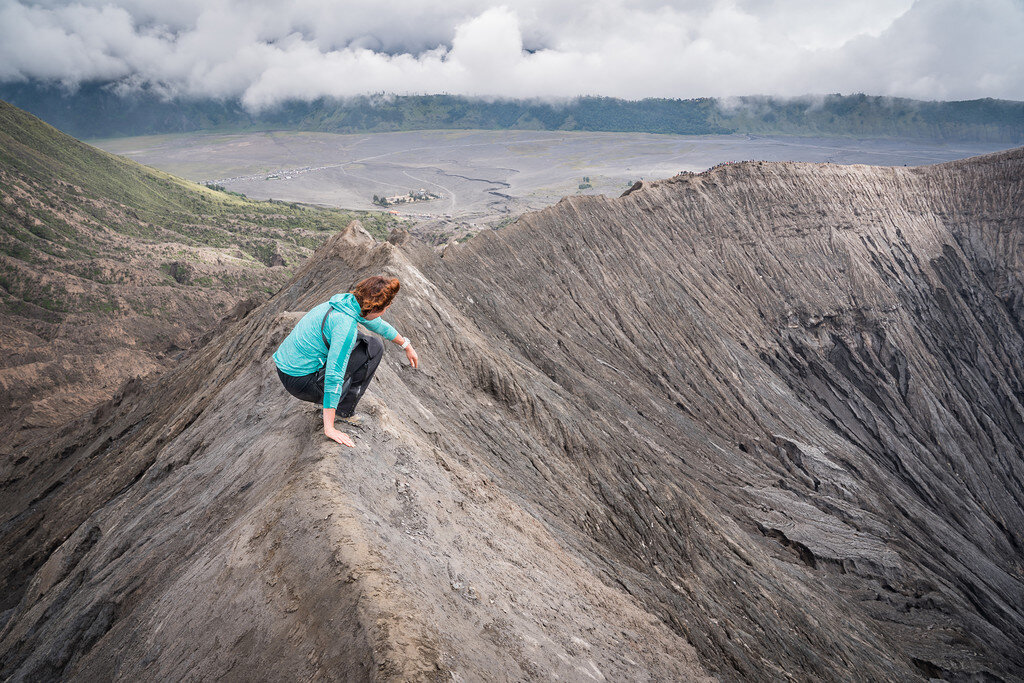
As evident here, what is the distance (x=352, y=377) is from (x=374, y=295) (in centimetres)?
133

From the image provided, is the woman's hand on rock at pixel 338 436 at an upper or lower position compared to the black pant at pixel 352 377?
lower

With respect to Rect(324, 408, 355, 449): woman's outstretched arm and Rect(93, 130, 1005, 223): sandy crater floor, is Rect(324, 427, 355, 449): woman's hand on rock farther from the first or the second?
Rect(93, 130, 1005, 223): sandy crater floor

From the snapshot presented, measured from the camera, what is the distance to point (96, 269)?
4416 cm

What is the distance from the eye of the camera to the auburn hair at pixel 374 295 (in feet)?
19.6

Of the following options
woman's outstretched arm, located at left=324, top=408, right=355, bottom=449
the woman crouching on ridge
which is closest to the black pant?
the woman crouching on ridge

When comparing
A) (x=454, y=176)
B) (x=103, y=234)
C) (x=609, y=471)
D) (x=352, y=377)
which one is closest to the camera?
(x=352, y=377)

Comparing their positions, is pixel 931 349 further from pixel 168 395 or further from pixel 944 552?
pixel 168 395

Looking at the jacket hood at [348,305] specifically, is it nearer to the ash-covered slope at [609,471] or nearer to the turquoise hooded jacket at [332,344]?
the turquoise hooded jacket at [332,344]

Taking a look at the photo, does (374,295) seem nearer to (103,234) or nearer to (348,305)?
(348,305)

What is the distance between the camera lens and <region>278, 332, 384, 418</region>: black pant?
6418 millimetres

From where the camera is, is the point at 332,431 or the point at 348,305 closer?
the point at 348,305

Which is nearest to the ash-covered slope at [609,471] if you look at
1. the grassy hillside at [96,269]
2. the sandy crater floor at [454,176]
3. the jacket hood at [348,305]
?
the jacket hood at [348,305]

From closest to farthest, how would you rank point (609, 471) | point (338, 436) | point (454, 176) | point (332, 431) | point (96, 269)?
1. point (332, 431)
2. point (338, 436)
3. point (609, 471)
4. point (96, 269)
5. point (454, 176)

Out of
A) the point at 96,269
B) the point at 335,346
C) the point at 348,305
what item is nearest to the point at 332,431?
the point at 335,346
